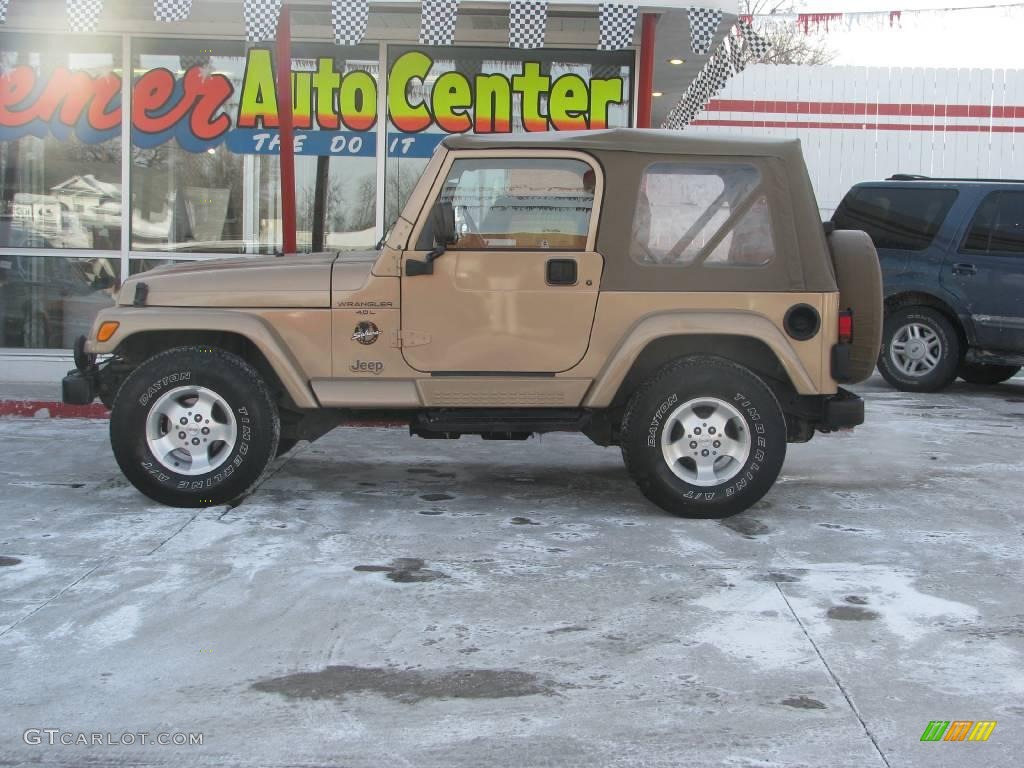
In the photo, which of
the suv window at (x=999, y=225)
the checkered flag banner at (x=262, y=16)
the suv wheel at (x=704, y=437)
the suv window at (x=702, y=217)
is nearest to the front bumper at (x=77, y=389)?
the suv wheel at (x=704, y=437)

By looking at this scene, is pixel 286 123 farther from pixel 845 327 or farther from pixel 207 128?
pixel 845 327

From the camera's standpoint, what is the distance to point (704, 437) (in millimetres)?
5996

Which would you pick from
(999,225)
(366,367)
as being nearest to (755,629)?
(366,367)

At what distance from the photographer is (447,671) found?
398 centimetres

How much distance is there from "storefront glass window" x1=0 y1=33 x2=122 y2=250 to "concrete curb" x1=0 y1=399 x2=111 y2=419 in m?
2.36

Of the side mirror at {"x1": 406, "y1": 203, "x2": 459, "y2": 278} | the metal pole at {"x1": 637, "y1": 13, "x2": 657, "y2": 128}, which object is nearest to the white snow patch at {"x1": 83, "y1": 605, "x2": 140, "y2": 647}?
the side mirror at {"x1": 406, "y1": 203, "x2": 459, "y2": 278}

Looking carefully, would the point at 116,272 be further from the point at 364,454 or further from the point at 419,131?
the point at 364,454

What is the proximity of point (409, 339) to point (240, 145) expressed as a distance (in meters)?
5.88

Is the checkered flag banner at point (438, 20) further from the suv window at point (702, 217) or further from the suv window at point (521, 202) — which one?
the suv window at point (702, 217)

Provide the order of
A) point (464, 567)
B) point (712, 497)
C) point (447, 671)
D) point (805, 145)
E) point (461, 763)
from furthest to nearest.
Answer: point (805, 145)
point (712, 497)
point (464, 567)
point (447, 671)
point (461, 763)

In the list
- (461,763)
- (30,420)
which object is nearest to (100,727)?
(461,763)

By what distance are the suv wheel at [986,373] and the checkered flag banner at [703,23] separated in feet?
15.4

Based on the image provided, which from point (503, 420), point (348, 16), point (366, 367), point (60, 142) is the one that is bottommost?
→ point (503, 420)

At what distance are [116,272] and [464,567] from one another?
723cm
